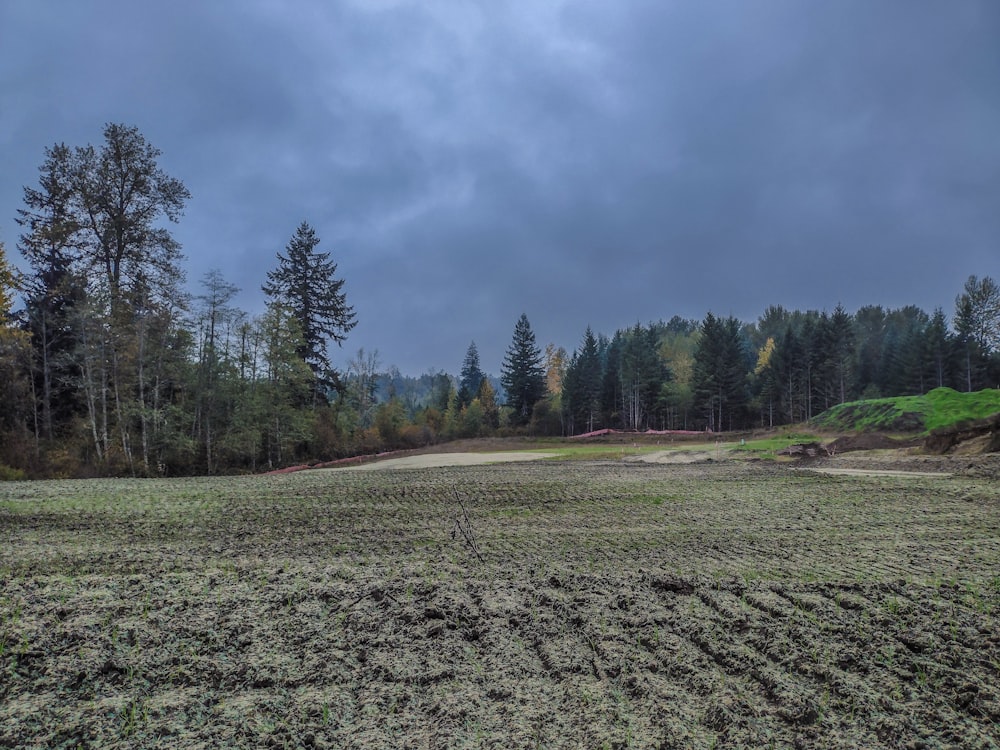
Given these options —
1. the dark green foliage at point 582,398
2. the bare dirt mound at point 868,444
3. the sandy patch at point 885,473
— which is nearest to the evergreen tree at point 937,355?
the dark green foliage at point 582,398

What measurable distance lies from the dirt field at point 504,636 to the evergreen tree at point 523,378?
51.7 meters

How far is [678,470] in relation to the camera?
15.5 m

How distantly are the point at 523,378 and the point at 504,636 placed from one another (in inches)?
2188

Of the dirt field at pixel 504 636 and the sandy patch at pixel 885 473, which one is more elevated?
the dirt field at pixel 504 636

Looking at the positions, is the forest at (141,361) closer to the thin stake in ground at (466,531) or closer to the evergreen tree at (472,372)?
the thin stake in ground at (466,531)

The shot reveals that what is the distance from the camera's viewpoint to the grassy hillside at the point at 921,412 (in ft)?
64.8

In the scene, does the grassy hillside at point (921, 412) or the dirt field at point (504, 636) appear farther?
the grassy hillside at point (921, 412)

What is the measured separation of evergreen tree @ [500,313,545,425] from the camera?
58.8 meters

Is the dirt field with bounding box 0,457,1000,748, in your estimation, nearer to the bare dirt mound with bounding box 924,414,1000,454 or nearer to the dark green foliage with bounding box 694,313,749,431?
the bare dirt mound with bounding box 924,414,1000,454

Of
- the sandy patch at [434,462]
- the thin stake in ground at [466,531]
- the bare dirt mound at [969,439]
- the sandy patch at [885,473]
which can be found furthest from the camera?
the sandy patch at [434,462]

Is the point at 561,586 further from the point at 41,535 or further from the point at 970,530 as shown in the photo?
the point at 41,535

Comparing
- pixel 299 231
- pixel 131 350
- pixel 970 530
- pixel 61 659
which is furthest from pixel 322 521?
pixel 299 231

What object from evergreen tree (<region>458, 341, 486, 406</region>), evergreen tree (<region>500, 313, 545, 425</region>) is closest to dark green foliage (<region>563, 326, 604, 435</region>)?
evergreen tree (<region>500, 313, 545, 425</region>)

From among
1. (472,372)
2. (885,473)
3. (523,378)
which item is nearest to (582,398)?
(523,378)
